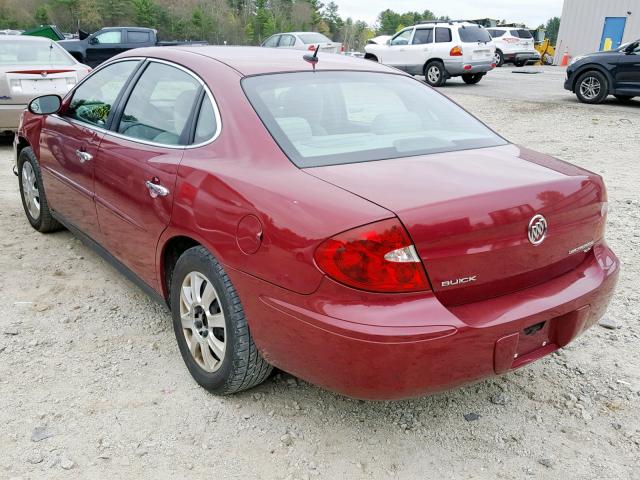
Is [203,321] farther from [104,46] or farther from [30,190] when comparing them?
[104,46]

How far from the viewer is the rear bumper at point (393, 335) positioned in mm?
2098

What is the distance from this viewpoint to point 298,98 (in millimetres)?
2900

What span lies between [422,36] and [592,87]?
6.17 m

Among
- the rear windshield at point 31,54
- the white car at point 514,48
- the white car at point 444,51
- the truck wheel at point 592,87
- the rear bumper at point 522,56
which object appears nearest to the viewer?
the rear windshield at point 31,54

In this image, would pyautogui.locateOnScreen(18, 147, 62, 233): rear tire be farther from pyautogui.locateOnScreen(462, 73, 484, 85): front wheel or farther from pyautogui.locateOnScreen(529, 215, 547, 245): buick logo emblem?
pyautogui.locateOnScreen(462, 73, 484, 85): front wheel

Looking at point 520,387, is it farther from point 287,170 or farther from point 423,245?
point 287,170

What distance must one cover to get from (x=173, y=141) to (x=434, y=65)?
15919 mm

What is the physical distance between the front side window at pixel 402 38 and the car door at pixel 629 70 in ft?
23.6

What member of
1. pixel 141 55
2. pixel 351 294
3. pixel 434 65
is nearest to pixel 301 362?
pixel 351 294

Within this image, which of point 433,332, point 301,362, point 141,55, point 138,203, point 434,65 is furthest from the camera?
point 434,65

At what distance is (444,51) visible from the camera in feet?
56.6

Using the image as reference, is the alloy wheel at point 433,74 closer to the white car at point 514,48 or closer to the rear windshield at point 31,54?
the rear windshield at point 31,54

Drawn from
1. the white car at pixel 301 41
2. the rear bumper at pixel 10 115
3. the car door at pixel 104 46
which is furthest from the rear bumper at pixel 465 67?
the rear bumper at pixel 10 115

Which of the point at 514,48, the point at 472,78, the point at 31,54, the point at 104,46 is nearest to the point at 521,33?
the point at 514,48
